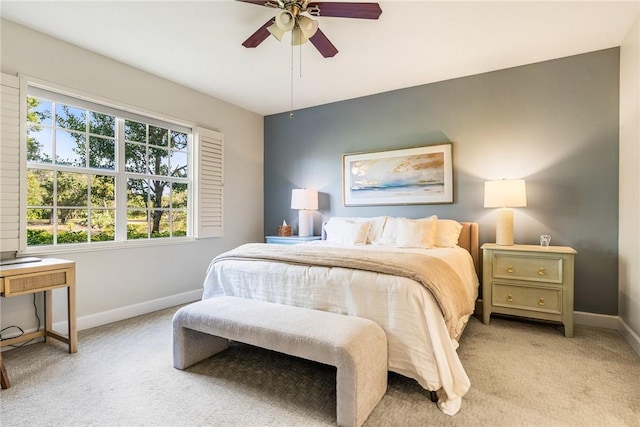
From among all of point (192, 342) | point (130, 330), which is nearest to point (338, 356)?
point (192, 342)

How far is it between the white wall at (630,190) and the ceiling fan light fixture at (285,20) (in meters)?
2.72

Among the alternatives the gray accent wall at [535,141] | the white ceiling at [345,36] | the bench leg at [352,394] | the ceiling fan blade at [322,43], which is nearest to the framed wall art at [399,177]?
the gray accent wall at [535,141]

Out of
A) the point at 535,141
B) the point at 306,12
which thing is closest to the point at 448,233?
the point at 535,141

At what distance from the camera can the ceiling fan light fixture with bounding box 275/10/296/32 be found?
2100mm

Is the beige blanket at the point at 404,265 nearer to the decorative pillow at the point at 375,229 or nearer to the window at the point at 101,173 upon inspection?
the decorative pillow at the point at 375,229

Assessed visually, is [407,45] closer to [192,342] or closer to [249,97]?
[249,97]

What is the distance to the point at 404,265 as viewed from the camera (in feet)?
6.38

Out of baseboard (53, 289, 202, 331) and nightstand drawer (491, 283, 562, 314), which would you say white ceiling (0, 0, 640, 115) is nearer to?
nightstand drawer (491, 283, 562, 314)

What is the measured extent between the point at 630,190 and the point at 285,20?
3092 mm

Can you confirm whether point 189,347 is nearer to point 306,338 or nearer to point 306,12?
point 306,338

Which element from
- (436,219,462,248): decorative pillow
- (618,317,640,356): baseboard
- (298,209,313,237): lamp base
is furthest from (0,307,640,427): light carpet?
A: (298,209,313,237): lamp base

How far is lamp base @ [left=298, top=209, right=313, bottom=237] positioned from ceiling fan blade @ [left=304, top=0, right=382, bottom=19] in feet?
8.65

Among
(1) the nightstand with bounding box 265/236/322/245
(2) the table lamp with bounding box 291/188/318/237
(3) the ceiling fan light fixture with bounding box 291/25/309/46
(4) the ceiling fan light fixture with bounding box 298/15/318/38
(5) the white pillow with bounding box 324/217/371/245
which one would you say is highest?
(3) the ceiling fan light fixture with bounding box 291/25/309/46

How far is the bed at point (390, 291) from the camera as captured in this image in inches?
69.4
